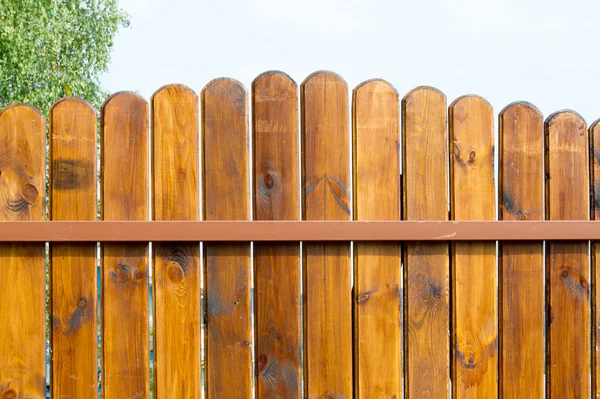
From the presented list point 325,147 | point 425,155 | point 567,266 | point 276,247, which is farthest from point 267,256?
point 567,266

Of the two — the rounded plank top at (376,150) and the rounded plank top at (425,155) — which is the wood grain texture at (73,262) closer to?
the rounded plank top at (376,150)

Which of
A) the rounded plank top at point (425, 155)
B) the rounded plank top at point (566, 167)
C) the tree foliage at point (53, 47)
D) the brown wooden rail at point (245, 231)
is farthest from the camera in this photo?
the tree foliage at point (53, 47)

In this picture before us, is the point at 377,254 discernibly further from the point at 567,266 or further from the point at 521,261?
the point at 567,266

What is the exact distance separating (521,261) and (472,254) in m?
0.23

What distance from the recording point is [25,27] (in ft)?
34.3

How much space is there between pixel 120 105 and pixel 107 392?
3.90 feet

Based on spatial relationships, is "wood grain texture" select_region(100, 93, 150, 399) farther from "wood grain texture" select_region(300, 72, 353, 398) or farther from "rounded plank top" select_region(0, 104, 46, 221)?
"wood grain texture" select_region(300, 72, 353, 398)

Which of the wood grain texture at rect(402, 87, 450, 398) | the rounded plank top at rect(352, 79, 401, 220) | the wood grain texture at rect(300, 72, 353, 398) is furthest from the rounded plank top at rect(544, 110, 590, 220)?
the wood grain texture at rect(300, 72, 353, 398)

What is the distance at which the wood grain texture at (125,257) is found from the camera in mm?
2535

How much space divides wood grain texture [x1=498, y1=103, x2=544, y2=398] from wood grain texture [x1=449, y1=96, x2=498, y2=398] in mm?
62

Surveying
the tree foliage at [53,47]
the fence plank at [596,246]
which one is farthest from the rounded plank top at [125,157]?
the tree foliage at [53,47]

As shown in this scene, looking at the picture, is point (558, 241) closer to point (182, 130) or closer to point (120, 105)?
point (182, 130)

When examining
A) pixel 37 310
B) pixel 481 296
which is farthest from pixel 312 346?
pixel 37 310

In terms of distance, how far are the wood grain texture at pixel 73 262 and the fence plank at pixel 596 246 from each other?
217 centimetres
